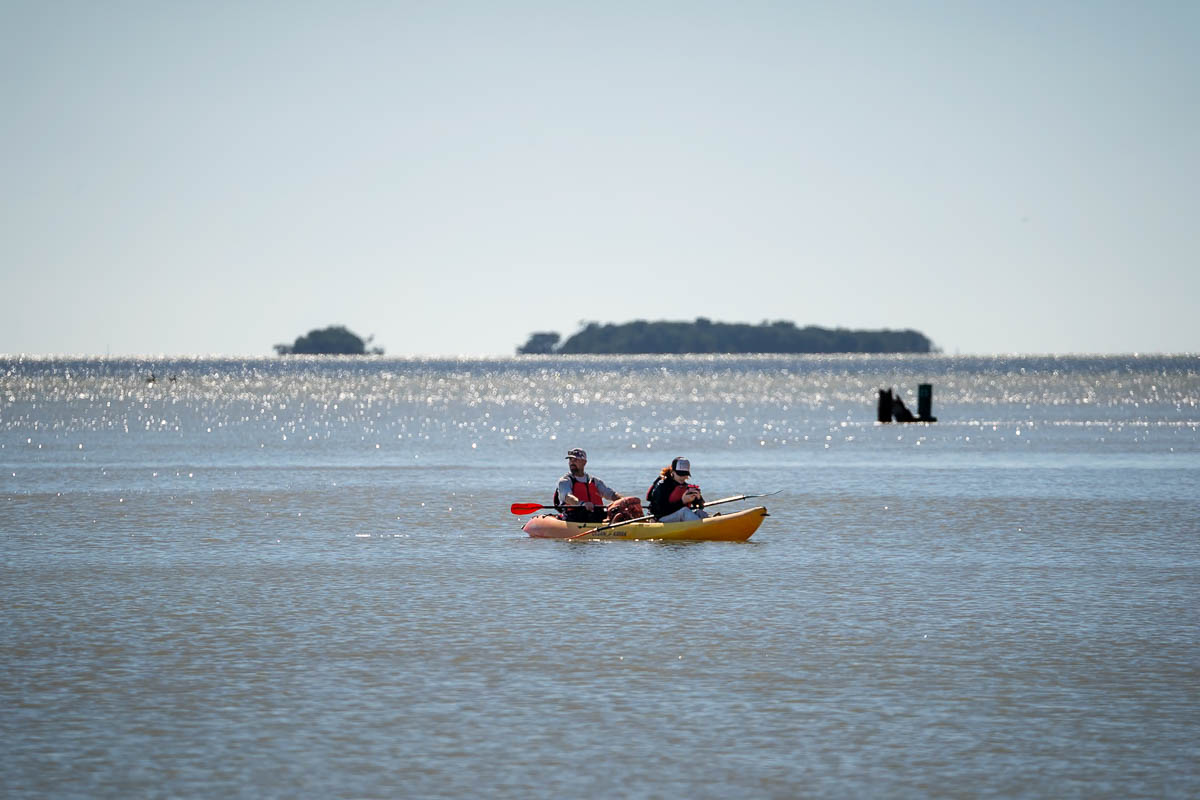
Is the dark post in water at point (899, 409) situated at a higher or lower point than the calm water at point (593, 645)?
higher

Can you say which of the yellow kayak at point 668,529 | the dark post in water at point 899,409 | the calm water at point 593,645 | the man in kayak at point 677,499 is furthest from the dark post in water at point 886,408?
the yellow kayak at point 668,529

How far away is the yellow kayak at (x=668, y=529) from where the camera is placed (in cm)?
2523

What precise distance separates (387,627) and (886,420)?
5927 centimetres

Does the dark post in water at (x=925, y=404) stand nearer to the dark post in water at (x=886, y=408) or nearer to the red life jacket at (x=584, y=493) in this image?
the dark post in water at (x=886, y=408)

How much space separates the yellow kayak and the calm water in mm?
404

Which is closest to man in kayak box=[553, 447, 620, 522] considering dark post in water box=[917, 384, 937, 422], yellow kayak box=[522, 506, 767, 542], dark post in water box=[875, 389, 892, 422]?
yellow kayak box=[522, 506, 767, 542]

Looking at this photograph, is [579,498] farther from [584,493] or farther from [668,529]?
[668,529]

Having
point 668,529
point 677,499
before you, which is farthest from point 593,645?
point 677,499

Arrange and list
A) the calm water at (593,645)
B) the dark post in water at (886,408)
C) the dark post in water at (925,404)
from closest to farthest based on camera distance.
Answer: the calm water at (593,645) → the dark post in water at (886,408) → the dark post in water at (925,404)

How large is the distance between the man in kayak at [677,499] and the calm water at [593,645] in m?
0.85

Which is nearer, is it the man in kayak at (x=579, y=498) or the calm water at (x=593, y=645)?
the calm water at (x=593, y=645)

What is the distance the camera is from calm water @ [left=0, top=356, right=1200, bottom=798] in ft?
35.9

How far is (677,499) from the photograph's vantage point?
25.9 metres

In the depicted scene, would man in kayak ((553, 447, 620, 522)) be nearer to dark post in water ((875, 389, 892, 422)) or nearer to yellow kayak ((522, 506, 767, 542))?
yellow kayak ((522, 506, 767, 542))
